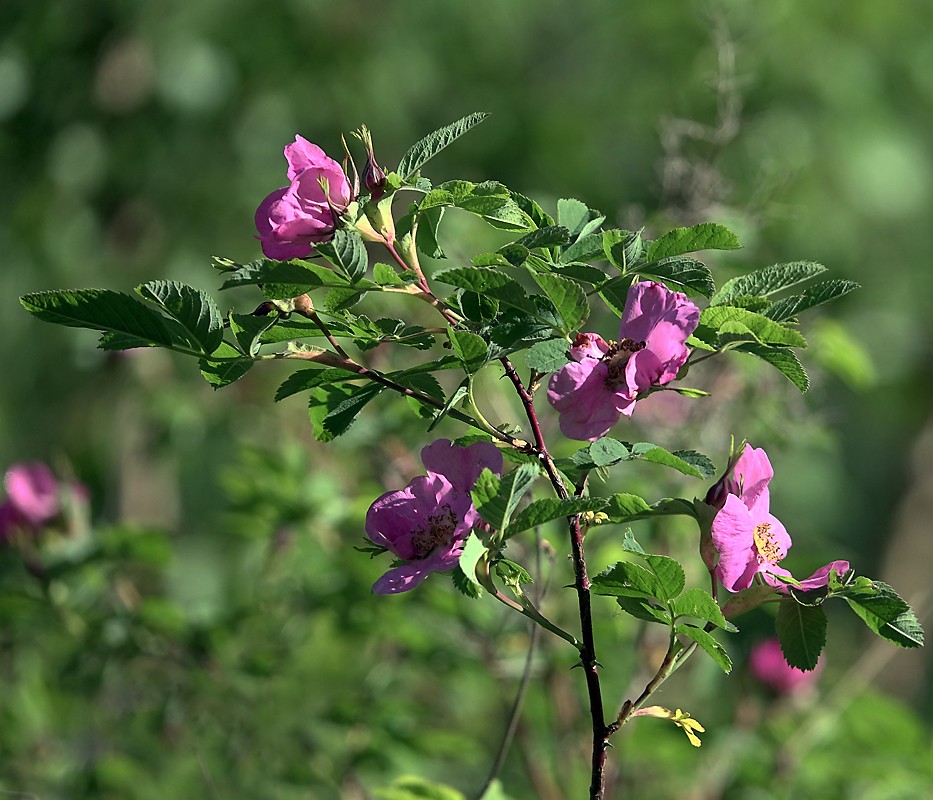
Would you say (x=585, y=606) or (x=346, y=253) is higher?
(x=346, y=253)

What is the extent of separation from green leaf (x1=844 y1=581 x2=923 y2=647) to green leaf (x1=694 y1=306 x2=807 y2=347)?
0.14 m

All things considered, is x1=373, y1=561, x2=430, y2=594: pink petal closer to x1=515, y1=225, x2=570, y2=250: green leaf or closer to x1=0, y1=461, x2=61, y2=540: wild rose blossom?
x1=515, y1=225, x2=570, y2=250: green leaf

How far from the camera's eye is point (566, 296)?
49cm

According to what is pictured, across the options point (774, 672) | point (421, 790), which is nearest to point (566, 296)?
point (421, 790)

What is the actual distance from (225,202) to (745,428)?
1549mm

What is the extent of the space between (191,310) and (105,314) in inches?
1.8

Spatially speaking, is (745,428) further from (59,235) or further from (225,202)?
(59,235)

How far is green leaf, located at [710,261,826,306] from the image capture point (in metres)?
0.55

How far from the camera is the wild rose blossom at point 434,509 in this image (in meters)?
0.54

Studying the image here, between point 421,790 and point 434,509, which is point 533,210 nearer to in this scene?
point 434,509

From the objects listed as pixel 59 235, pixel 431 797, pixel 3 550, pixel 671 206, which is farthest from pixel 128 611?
pixel 59 235

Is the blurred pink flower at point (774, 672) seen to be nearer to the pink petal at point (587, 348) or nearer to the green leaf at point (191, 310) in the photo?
the pink petal at point (587, 348)

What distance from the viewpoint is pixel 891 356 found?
12.7ft

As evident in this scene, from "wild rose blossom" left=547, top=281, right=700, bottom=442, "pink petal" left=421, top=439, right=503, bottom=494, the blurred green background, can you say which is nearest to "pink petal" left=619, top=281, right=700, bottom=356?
"wild rose blossom" left=547, top=281, right=700, bottom=442
